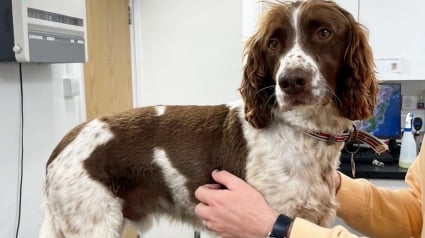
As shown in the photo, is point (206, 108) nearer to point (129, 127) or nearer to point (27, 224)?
point (129, 127)

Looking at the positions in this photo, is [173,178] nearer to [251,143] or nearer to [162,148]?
[162,148]

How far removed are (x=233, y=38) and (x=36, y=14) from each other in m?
1.94

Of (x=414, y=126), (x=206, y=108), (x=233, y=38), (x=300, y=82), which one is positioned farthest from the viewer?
(x=233, y=38)

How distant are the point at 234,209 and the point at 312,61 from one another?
1.29 feet

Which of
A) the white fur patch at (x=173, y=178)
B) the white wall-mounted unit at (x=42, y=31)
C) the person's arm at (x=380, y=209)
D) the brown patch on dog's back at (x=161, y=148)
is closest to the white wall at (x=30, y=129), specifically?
the white wall-mounted unit at (x=42, y=31)

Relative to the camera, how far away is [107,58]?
9.14 feet

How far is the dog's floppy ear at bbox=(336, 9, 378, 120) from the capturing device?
3.74 feet

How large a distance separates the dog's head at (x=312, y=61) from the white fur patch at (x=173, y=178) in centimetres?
24

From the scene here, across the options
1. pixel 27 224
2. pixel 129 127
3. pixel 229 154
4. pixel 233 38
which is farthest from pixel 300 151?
pixel 233 38

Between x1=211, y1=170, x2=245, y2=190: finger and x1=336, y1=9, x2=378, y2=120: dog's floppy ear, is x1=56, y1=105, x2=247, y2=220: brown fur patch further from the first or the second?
x1=336, y1=9, x2=378, y2=120: dog's floppy ear

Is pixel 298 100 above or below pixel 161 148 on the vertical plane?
above

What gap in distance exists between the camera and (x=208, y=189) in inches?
45.2

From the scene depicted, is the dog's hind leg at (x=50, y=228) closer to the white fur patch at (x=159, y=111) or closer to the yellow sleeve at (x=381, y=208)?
the white fur patch at (x=159, y=111)

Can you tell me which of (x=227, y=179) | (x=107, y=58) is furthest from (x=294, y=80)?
(x=107, y=58)
